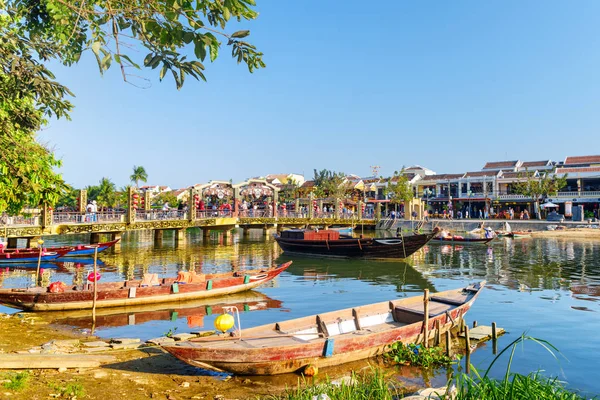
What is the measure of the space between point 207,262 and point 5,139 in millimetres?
19690

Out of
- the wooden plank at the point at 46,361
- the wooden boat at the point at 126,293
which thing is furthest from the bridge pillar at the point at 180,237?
the wooden plank at the point at 46,361

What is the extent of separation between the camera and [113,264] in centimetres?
2600

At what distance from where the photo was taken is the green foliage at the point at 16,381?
677 centimetres

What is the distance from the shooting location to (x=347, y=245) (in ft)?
93.4

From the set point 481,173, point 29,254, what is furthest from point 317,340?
point 481,173

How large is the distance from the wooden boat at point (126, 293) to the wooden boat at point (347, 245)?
479 inches

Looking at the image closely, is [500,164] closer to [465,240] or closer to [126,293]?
[465,240]

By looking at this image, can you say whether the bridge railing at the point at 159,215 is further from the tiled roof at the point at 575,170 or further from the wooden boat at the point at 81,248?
the tiled roof at the point at 575,170

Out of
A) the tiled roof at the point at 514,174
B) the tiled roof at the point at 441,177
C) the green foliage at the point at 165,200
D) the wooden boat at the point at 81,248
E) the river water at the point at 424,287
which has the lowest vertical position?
the river water at the point at 424,287

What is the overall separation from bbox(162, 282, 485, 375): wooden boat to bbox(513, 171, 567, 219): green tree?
46282 millimetres

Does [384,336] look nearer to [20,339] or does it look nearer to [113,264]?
[20,339]

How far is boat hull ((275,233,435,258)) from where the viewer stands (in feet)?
86.9

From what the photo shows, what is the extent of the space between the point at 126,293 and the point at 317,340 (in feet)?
26.2

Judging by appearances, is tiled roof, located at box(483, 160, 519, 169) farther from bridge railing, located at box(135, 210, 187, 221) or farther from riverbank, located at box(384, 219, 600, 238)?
bridge railing, located at box(135, 210, 187, 221)
